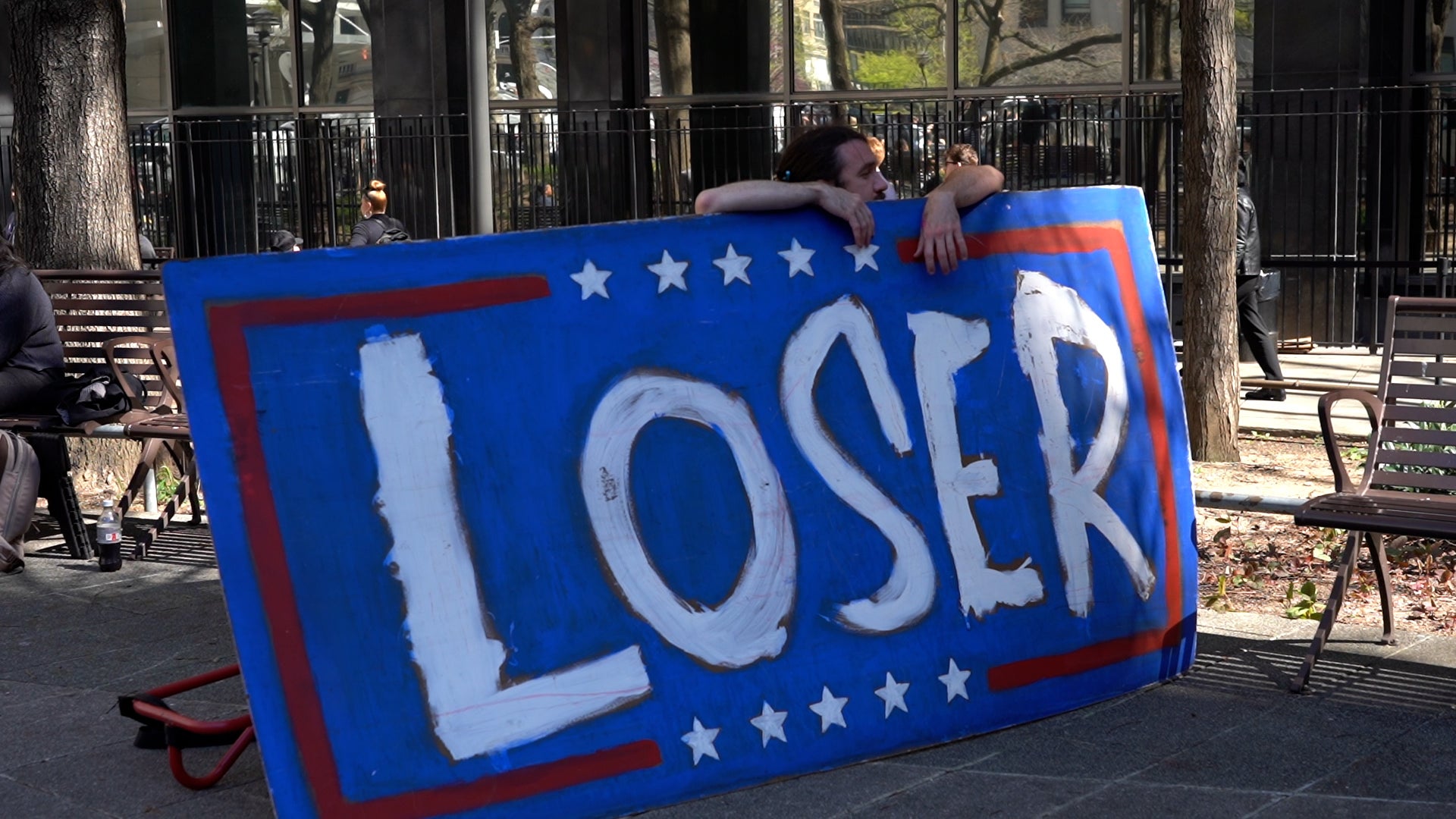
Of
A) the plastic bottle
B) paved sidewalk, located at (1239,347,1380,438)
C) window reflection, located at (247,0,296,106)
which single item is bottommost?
paved sidewalk, located at (1239,347,1380,438)

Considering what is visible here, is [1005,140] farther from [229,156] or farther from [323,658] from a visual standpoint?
[323,658]

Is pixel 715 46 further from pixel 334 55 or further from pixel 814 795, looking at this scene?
pixel 814 795

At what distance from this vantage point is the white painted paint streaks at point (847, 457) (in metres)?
4.25

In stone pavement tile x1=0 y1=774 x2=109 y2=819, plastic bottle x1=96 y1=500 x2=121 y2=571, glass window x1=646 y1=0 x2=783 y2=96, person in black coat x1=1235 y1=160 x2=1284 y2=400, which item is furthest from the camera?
glass window x1=646 y1=0 x2=783 y2=96

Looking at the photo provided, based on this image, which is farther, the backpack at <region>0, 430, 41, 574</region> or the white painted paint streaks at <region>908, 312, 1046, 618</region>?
the backpack at <region>0, 430, 41, 574</region>

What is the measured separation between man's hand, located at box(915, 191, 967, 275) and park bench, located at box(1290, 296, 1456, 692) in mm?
1402

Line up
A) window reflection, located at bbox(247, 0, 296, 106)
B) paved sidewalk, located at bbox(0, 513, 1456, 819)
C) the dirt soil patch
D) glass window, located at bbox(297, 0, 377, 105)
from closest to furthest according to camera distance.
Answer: paved sidewalk, located at bbox(0, 513, 1456, 819) < the dirt soil patch < glass window, located at bbox(297, 0, 377, 105) < window reflection, located at bbox(247, 0, 296, 106)

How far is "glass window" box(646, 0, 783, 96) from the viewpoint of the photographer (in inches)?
710

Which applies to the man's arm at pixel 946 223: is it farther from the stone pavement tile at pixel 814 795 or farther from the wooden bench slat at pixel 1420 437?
the wooden bench slat at pixel 1420 437

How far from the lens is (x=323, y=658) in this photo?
363 cm

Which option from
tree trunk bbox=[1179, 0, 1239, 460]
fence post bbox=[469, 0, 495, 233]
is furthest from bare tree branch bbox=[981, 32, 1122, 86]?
fence post bbox=[469, 0, 495, 233]

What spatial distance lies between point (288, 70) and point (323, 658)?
59.4ft

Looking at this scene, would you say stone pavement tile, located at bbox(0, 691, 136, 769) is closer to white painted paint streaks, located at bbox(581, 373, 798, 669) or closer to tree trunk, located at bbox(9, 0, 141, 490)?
white painted paint streaks, located at bbox(581, 373, 798, 669)

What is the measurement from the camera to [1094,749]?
432cm
